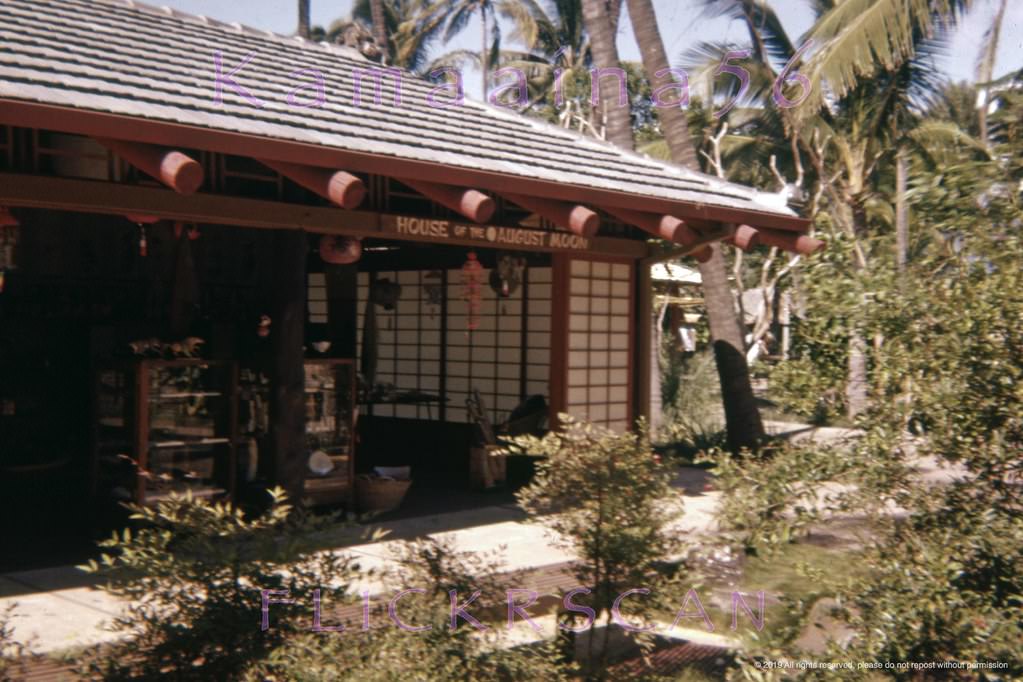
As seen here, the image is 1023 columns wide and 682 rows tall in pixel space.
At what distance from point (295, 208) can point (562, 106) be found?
849 inches

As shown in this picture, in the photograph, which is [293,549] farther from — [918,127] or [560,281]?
[918,127]

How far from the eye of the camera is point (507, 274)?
440 inches

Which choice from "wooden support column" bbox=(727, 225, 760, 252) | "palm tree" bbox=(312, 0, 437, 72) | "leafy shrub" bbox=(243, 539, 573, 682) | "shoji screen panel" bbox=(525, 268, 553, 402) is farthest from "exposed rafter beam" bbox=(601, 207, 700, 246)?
"palm tree" bbox=(312, 0, 437, 72)

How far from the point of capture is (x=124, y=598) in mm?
4184

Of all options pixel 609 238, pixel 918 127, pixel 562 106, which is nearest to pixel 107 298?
pixel 609 238

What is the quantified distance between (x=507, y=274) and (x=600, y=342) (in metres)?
1.39

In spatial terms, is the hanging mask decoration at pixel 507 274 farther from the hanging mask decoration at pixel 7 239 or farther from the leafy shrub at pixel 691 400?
the leafy shrub at pixel 691 400

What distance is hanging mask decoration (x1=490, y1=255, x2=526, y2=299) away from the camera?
11188mm

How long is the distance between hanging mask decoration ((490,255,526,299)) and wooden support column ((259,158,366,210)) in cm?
368

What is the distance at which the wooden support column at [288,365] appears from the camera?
866cm

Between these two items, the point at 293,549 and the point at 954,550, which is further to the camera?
the point at 954,550

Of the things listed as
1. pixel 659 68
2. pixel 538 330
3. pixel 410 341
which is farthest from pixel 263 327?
pixel 659 68

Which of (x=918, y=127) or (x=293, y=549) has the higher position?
(x=918, y=127)

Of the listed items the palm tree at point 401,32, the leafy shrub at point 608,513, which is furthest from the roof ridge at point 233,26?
the palm tree at point 401,32
